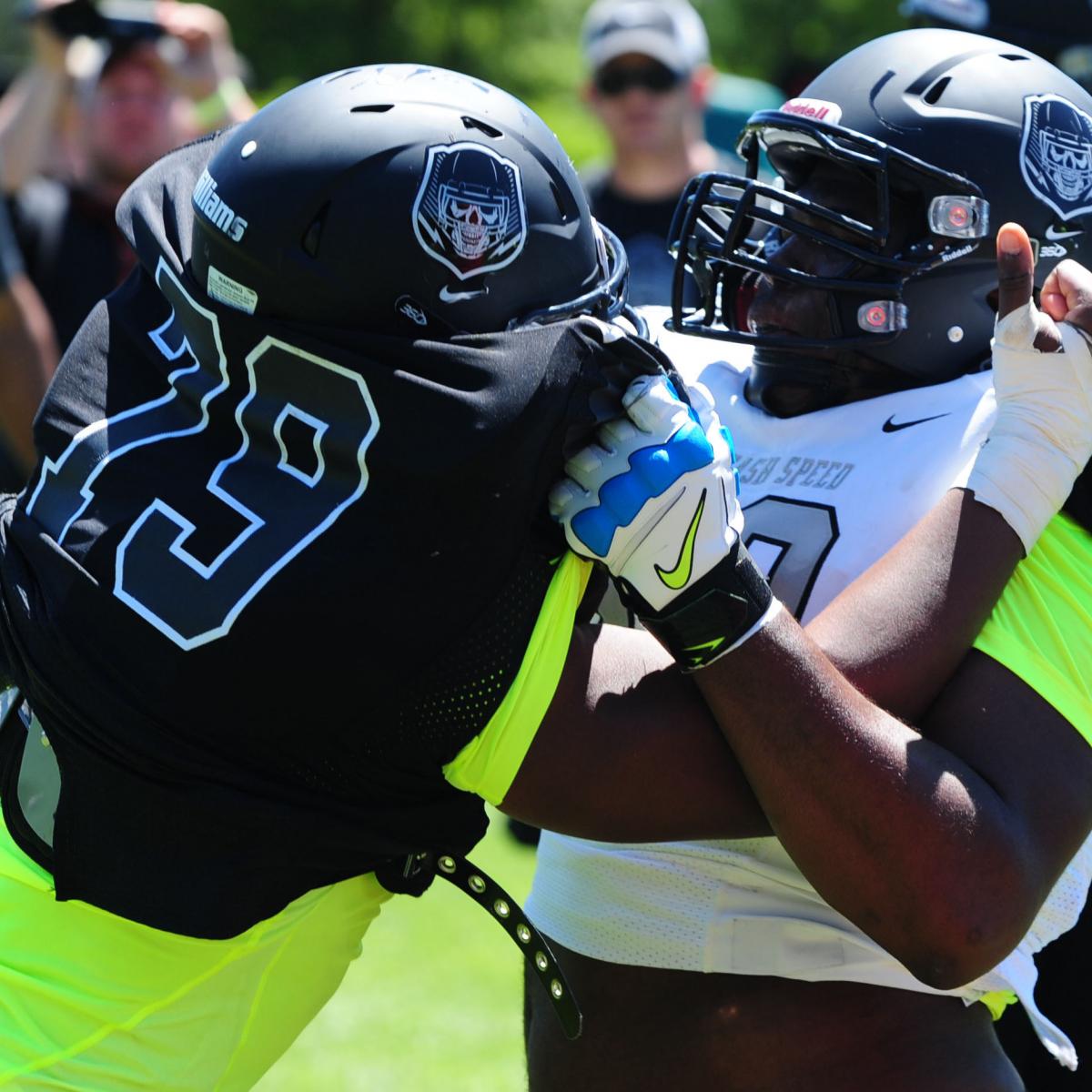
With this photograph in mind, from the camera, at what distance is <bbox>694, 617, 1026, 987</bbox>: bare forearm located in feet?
6.18

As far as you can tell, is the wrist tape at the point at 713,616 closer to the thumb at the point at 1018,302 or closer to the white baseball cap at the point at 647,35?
the thumb at the point at 1018,302

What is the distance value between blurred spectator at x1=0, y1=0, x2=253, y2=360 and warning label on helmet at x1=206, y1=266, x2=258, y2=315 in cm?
386

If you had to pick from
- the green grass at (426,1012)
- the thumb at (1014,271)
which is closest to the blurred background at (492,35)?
the green grass at (426,1012)

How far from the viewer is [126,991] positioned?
1938 millimetres

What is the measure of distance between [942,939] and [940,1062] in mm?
404

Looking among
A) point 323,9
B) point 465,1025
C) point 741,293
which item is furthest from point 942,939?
point 323,9

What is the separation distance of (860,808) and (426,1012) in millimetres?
2919

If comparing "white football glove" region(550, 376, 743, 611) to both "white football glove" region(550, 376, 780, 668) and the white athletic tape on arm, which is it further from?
the white athletic tape on arm

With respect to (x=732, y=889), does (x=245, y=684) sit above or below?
above

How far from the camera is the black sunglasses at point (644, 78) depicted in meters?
6.69

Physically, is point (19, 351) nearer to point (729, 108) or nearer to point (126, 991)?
point (126, 991)

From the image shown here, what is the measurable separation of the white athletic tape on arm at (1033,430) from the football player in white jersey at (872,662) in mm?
37

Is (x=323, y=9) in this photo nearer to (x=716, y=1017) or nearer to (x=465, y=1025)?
(x=465, y=1025)

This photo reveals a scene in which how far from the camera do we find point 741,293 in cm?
265
